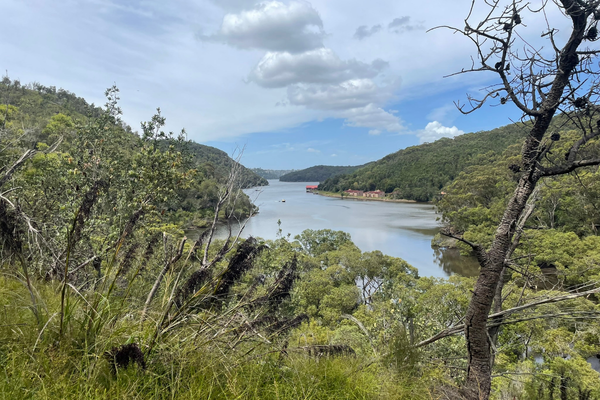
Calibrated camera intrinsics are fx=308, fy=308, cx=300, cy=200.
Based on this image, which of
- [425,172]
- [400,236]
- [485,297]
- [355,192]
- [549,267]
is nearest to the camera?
[485,297]

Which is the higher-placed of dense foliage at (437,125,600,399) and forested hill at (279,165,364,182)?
forested hill at (279,165,364,182)

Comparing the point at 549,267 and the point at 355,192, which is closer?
the point at 549,267

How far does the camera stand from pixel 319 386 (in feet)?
5.46

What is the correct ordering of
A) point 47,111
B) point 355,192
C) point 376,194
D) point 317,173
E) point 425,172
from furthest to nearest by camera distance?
point 317,173
point 355,192
point 376,194
point 425,172
point 47,111

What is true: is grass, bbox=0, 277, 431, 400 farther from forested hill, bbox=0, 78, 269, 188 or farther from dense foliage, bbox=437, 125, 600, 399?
forested hill, bbox=0, 78, 269, 188

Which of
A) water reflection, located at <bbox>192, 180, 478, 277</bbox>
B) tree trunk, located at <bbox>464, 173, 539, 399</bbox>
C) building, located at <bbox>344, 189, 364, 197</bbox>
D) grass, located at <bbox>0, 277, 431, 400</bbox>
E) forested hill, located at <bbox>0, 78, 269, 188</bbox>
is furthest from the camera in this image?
building, located at <bbox>344, 189, 364, 197</bbox>

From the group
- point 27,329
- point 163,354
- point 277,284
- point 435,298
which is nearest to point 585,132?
point 277,284

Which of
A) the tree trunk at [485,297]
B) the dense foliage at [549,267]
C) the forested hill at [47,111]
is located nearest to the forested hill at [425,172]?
the dense foliage at [549,267]

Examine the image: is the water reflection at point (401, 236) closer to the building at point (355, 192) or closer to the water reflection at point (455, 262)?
the water reflection at point (455, 262)

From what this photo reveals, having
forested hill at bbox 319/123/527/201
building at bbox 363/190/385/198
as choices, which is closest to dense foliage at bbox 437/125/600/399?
forested hill at bbox 319/123/527/201

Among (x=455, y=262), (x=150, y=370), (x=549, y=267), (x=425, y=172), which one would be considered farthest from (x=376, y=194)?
(x=150, y=370)

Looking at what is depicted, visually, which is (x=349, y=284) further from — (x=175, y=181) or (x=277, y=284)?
(x=277, y=284)

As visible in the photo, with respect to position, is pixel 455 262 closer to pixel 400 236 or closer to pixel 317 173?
pixel 400 236

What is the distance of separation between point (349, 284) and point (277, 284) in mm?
11112
